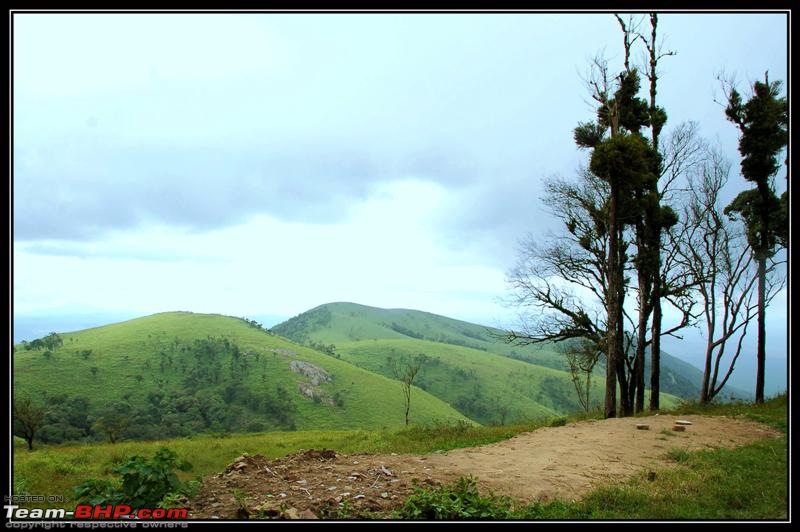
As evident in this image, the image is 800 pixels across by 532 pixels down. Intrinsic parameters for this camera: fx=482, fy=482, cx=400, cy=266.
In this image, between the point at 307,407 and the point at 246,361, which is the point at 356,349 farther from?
the point at 307,407

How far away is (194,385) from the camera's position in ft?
291

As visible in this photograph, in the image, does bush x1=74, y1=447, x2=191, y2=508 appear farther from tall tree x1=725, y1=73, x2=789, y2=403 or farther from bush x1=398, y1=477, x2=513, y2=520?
tall tree x1=725, y1=73, x2=789, y2=403

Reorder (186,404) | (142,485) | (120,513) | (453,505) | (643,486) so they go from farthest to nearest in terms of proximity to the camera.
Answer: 1. (186,404)
2. (643,486)
3. (453,505)
4. (142,485)
5. (120,513)

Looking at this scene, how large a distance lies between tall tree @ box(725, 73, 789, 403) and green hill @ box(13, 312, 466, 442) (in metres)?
57.5

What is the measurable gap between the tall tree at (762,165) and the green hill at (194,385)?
57527 mm

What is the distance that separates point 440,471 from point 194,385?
8901 cm

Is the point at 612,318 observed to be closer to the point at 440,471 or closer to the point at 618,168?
the point at 618,168

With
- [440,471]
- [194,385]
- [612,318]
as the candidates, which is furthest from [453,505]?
[194,385]

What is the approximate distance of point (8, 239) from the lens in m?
5.00

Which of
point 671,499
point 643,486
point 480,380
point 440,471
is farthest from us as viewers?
point 480,380

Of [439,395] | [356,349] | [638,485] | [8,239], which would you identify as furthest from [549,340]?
[356,349]

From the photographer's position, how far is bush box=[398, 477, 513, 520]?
24.1 ft

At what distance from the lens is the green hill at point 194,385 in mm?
68938

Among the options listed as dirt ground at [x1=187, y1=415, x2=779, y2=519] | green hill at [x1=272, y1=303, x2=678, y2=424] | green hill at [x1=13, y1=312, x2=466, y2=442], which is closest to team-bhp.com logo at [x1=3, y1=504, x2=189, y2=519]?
dirt ground at [x1=187, y1=415, x2=779, y2=519]
